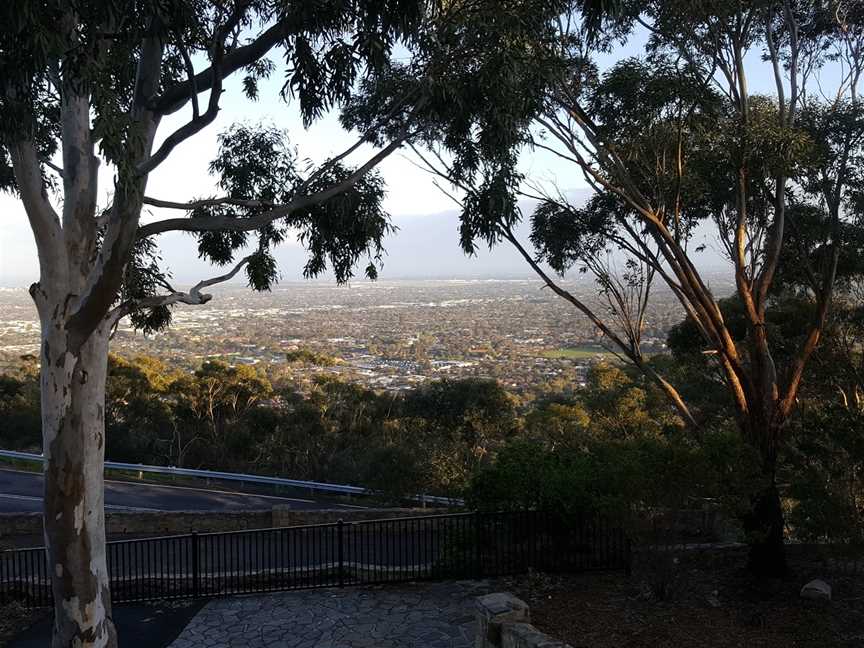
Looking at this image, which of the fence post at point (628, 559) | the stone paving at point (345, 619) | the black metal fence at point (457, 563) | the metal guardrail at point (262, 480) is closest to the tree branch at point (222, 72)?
the black metal fence at point (457, 563)

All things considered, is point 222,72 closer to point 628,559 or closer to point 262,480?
point 628,559

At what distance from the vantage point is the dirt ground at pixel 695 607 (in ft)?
28.0

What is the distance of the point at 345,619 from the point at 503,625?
2.97m

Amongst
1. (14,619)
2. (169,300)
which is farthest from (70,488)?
(14,619)

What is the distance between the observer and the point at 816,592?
9.62 meters

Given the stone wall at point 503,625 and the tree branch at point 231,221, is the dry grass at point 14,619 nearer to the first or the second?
the tree branch at point 231,221

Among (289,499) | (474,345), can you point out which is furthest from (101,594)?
(474,345)

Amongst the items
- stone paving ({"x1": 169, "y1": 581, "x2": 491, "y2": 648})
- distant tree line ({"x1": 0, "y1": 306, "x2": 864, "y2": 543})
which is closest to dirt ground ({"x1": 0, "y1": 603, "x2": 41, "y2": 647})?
stone paving ({"x1": 169, "y1": 581, "x2": 491, "y2": 648})

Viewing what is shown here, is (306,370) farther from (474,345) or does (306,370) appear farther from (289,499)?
(289,499)

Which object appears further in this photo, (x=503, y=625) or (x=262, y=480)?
(x=262, y=480)

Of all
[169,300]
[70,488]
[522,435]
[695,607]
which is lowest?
[522,435]

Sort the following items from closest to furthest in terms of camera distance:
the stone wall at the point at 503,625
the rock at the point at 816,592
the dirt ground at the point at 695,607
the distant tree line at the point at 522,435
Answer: the stone wall at the point at 503,625
the dirt ground at the point at 695,607
the distant tree line at the point at 522,435
the rock at the point at 816,592

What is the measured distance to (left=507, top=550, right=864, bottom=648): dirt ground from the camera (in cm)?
855

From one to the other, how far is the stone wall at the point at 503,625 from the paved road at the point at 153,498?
11.2 metres
